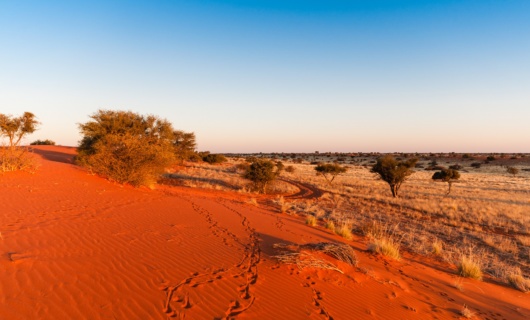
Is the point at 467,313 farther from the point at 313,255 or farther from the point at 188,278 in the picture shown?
the point at 188,278

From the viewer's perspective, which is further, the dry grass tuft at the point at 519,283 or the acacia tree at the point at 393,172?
the acacia tree at the point at 393,172

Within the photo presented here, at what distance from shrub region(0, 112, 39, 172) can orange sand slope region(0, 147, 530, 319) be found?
9043 millimetres

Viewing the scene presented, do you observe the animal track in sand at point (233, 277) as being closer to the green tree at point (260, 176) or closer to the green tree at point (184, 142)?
the green tree at point (260, 176)

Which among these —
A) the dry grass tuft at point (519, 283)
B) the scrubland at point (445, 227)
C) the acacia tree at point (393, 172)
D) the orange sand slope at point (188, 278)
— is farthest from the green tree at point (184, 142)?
the dry grass tuft at point (519, 283)

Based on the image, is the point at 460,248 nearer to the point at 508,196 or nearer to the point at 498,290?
the point at 498,290

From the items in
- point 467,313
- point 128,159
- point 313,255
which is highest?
point 128,159

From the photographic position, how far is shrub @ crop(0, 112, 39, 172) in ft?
54.4

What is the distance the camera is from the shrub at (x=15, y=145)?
16.6 metres

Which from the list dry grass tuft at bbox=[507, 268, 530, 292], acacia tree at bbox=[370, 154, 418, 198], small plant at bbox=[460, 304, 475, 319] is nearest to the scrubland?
dry grass tuft at bbox=[507, 268, 530, 292]

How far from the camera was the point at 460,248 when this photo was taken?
1136 centimetres

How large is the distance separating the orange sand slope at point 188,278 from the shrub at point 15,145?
29.7 ft

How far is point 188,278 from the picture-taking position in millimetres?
5379

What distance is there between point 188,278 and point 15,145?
21.7 m

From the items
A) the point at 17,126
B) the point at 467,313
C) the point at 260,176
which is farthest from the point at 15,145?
the point at 467,313
